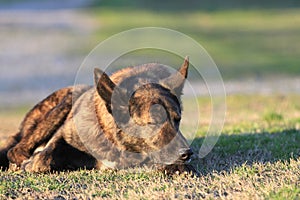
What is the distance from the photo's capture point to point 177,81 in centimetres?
878

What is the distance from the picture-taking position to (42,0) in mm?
63594

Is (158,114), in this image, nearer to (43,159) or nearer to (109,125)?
(109,125)

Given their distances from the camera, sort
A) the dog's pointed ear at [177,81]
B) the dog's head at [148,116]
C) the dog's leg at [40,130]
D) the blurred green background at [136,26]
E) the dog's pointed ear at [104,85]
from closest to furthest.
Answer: the dog's head at [148,116]
the dog's pointed ear at [104,85]
the dog's pointed ear at [177,81]
the dog's leg at [40,130]
the blurred green background at [136,26]

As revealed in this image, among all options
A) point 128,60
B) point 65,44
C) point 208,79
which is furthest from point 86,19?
point 208,79

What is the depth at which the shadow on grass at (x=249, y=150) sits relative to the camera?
888cm

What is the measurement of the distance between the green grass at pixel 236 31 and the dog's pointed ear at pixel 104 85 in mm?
19255

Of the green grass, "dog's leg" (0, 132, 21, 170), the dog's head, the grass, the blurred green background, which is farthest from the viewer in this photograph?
the green grass

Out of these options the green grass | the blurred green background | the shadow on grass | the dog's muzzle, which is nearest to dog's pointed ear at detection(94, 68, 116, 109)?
the dog's muzzle

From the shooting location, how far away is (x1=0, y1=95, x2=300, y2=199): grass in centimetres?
720

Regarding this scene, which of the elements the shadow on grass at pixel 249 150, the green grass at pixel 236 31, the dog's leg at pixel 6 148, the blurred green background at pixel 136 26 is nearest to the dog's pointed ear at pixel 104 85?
the shadow on grass at pixel 249 150

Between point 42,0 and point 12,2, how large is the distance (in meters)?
3.00

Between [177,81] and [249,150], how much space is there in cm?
178

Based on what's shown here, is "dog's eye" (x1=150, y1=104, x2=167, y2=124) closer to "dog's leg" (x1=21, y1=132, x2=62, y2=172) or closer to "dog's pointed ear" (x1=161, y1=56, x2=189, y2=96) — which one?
"dog's pointed ear" (x1=161, y1=56, x2=189, y2=96)

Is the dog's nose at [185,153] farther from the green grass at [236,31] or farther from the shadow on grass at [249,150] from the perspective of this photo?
the green grass at [236,31]
